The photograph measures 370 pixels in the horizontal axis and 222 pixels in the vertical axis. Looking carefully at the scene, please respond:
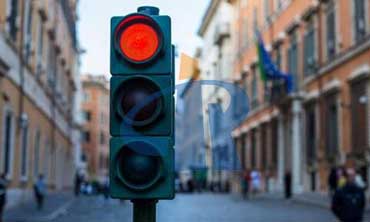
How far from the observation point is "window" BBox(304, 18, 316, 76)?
119 feet

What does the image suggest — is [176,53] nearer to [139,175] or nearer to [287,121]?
[139,175]

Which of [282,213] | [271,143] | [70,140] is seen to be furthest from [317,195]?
[70,140]

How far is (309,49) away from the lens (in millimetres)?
37219

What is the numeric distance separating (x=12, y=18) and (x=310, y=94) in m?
16.1

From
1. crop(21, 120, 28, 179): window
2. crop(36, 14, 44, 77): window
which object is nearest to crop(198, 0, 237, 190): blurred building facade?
crop(36, 14, 44, 77): window

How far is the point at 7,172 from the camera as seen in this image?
2605cm

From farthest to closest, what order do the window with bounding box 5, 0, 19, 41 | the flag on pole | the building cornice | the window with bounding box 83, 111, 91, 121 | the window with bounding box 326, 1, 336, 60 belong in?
the window with bounding box 83, 111, 91, 121 < the building cornice < the flag on pole < the window with bounding box 326, 1, 336, 60 < the window with bounding box 5, 0, 19, 41

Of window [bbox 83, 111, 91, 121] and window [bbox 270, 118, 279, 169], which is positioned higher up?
window [bbox 83, 111, 91, 121]

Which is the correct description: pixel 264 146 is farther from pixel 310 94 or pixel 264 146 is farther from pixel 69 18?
pixel 69 18

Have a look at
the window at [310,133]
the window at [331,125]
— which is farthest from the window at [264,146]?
the window at [331,125]

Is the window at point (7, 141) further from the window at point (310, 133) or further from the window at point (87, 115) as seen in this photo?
the window at point (87, 115)

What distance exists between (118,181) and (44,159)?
3409cm

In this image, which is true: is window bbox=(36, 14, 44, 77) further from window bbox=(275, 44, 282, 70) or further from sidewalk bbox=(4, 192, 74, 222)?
window bbox=(275, 44, 282, 70)

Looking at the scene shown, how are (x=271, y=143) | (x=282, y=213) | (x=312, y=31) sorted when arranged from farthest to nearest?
(x=271, y=143) → (x=312, y=31) → (x=282, y=213)
